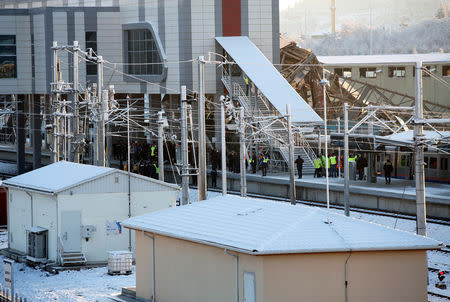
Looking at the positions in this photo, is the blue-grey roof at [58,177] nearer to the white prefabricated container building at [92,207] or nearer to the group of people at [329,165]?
the white prefabricated container building at [92,207]

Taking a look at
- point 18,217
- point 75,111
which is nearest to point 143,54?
point 75,111

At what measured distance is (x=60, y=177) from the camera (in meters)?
27.8

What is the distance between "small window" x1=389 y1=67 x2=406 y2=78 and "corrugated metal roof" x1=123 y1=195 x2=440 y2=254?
4920 centimetres

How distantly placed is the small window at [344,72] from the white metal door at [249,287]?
5221 centimetres

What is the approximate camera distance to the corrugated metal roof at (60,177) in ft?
85.6

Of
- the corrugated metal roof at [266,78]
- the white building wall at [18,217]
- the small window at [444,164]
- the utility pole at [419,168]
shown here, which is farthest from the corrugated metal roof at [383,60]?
the utility pole at [419,168]

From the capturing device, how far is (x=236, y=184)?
45.9 m

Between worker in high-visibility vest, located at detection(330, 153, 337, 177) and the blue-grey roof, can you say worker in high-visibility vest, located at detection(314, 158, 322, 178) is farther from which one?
the blue-grey roof

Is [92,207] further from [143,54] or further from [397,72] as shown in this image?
[397,72]

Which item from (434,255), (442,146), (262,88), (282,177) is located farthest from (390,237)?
(262,88)

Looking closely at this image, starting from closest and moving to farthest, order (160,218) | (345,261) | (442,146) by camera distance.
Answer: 1. (345,261)
2. (160,218)
3. (442,146)

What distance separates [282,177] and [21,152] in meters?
22.8

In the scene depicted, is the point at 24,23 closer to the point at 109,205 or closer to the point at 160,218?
the point at 109,205

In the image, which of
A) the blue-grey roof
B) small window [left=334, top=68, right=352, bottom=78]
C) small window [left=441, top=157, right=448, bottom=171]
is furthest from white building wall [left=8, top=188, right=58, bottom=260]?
small window [left=334, top=68, right=352, bottom=78]
